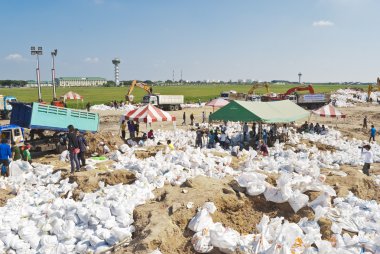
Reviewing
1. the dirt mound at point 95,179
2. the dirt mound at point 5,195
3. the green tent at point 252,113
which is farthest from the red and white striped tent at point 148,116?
the dirt mound at point 5,195

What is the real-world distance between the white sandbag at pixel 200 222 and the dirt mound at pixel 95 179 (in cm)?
275

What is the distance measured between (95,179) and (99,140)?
573 centimetres

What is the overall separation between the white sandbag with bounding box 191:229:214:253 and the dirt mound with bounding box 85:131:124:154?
859 centimetres

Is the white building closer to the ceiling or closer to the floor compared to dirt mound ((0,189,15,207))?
closer to the ceiling

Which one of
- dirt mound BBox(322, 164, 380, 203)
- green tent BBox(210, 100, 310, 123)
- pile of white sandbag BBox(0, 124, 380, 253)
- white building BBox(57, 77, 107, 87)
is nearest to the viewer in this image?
pile of white sandbag BBox(0, 124, 380, 253)

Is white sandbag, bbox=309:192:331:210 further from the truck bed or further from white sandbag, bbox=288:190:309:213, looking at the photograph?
the truck bed

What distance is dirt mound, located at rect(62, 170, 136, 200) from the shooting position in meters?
8.11

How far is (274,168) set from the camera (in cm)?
1055

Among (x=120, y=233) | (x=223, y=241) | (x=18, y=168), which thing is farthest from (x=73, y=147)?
(x=223, y=241)

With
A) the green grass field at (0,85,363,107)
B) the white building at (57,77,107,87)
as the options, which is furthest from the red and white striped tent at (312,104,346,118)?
the white building at (57,77,107,87)

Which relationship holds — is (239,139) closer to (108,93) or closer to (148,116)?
(148,116)

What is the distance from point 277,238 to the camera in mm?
5375

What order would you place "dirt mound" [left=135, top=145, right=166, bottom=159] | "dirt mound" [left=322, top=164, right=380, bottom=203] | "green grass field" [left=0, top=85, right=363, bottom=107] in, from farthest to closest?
"green grass field" [left=0, top=85, right=363, bottom=107], "dirt mound" [left=135, top=145, right=166, bottom=159], "dirt mound" [left=322, top=164, right=380, bottom=203]

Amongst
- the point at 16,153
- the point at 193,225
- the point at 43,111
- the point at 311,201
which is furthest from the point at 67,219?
the point at 43,111
